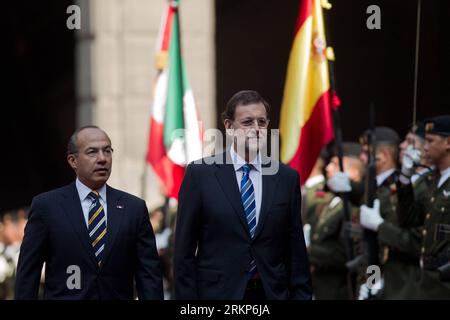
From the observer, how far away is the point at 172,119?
47.6 ft

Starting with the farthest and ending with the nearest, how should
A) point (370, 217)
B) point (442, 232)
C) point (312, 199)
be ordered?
1. point (312, 199)
2. point (370, 217)
3. point (442, 232)

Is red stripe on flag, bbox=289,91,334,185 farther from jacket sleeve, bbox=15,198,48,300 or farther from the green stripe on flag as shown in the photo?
jacket sleeve, bbox=15,198,48,300

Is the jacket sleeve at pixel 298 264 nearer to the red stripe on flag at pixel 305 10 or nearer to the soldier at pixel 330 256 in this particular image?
the red stripe on flag at pixel 305 10

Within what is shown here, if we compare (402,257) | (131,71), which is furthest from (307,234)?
(131,71)

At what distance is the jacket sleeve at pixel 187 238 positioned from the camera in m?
7.74

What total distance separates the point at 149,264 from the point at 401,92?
8857 mm

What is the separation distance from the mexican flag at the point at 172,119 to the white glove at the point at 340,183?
8.55 feet

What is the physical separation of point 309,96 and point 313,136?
0.35 metres

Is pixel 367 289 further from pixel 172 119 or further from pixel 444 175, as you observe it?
pixel 172 119

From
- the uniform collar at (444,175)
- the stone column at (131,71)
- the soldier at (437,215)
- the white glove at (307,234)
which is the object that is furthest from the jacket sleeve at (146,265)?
the stone column at (131,71)

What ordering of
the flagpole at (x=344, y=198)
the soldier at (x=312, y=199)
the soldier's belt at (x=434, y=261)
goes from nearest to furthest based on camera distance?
the soldier's belt at (x=434, y=261) → the flagpole at (x=344, y=198) → the soldier at (x=312, y=199)

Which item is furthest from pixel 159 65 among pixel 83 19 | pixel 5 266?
pixel 5 266

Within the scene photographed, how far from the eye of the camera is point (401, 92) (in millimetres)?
16391
